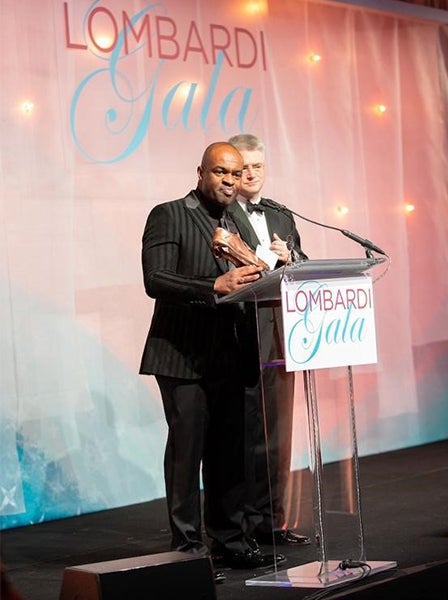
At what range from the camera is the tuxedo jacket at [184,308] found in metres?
3.91

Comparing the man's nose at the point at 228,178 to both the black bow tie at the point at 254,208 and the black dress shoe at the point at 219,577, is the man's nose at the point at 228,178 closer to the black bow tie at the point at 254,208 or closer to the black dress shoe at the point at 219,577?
the black bow tie at the point at 254,208

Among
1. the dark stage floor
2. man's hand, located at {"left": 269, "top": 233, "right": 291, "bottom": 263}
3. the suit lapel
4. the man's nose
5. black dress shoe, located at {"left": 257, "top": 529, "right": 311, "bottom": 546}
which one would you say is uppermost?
the man's nose

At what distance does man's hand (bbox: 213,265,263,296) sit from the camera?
11.5ft

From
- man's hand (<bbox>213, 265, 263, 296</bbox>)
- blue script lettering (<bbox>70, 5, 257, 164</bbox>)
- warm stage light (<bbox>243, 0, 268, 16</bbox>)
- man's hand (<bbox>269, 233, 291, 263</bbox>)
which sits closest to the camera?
man's hand (<bbox>213, 265, 263, 296</bbox>)

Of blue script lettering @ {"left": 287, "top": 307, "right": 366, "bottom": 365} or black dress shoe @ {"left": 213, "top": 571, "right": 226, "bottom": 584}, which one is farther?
black dress shoe @ {"left": 213, "top": 571, "right": 226, "bottom": 584}

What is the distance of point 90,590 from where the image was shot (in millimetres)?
2887

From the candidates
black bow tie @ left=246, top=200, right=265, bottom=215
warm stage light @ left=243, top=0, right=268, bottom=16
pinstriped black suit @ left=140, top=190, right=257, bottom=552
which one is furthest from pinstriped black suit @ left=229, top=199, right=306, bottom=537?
warm stage light @ left=243, top=0, right=268, bottom=16

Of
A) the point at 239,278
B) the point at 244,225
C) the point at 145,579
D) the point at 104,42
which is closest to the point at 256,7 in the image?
the point at 104,42

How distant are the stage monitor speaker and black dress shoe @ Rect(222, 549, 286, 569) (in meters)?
0.89

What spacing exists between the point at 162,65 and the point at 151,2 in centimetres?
35

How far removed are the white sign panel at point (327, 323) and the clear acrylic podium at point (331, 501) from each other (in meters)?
0.02

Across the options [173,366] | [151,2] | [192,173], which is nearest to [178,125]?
[192,173]

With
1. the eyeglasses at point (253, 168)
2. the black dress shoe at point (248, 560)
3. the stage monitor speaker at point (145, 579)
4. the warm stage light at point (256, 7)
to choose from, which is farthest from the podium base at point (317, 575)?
the warm stage light at point (256, 7)

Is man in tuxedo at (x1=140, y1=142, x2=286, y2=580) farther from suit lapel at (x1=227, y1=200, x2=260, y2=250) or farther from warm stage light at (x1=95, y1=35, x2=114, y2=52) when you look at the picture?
warm stage light at (x1=95, y1=35, x2=114, y2=52)
